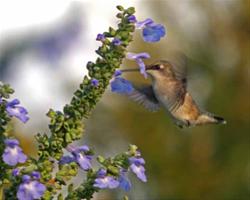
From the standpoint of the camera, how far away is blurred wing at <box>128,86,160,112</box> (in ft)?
18.7

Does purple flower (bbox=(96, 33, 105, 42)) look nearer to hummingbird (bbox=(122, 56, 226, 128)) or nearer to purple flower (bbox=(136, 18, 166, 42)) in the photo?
purple flower (bbox=(136, 18, 166, 42))

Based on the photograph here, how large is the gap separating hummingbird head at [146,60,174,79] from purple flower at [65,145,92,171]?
6.01ft

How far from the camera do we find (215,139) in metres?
15.9

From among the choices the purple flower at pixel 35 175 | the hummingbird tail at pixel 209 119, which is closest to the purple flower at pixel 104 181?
the purple flower at pixel 35 175

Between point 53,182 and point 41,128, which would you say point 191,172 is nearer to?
point 41,128

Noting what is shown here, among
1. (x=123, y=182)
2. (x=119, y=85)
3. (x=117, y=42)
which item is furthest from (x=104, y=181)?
(x=117, y=42)

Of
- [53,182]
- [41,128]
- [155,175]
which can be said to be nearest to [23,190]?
[53,182]

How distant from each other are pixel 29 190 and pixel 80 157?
41cm

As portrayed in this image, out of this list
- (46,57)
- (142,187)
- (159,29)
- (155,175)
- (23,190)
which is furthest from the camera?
(155,175)

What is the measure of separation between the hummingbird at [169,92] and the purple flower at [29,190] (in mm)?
2131

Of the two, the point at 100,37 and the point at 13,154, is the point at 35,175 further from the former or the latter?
the point at 100,37

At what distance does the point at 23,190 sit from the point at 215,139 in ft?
41.5

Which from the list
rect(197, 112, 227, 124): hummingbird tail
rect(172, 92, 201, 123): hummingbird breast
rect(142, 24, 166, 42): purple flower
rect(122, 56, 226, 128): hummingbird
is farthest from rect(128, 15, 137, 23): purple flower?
rect(197, 112, 227, 124): hummingbird tail

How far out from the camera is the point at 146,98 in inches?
225
